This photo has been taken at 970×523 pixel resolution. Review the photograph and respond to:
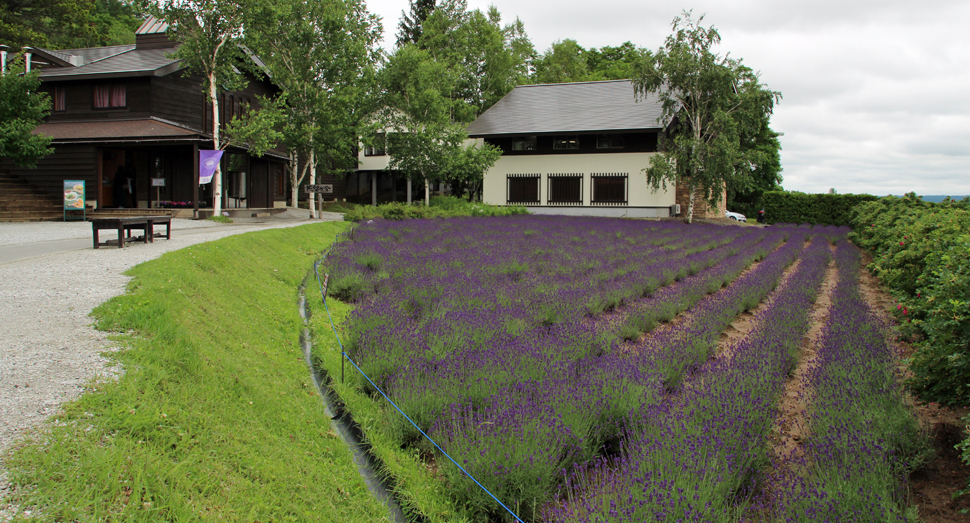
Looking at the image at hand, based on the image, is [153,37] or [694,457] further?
[153,37]

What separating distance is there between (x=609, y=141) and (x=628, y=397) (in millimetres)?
28777

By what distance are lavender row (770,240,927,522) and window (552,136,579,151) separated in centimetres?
2754

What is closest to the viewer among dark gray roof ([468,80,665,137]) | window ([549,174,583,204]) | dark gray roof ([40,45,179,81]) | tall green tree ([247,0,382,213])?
dark gray roof ([40,45,179,81])

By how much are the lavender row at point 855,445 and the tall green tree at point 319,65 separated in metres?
22.7

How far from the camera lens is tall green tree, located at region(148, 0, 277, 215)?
20188mm

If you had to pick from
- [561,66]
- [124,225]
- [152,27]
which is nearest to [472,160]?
[152,27]

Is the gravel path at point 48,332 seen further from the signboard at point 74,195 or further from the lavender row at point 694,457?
the signboard at point 74,195

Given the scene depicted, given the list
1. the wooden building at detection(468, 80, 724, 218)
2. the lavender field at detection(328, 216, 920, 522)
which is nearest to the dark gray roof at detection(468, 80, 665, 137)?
the wooden building at detection(468, 80, 724, 218)

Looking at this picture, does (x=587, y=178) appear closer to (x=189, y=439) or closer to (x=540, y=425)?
(x=540, y=425)

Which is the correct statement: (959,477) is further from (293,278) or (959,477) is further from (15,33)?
(15,33)

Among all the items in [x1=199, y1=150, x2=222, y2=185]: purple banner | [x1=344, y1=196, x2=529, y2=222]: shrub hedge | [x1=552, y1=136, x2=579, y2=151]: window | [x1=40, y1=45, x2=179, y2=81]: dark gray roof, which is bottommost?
[x1=344, y1=196, x2=529, y2=222]: shrub hedge

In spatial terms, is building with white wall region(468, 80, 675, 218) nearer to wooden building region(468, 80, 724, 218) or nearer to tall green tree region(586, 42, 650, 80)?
wooden building region(468, 80, 724, 218)

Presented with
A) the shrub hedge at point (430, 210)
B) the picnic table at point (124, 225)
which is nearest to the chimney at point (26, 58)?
the shrub hedge at point (430, 210)

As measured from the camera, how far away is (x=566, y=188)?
3225 cm
